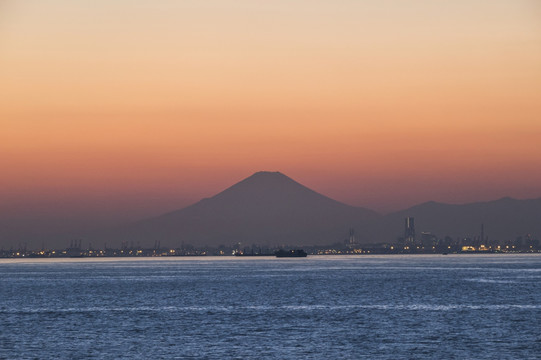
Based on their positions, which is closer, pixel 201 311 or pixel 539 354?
pixel 539 354

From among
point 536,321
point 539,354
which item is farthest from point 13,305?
point 539,354

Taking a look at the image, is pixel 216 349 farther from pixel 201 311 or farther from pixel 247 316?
pixel 201 311

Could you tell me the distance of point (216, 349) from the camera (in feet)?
244

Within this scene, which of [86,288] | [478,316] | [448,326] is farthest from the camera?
[86,288]

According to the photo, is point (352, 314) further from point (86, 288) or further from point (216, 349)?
point (86, 288)

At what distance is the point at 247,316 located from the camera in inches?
4158

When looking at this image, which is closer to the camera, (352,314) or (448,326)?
(448,326)

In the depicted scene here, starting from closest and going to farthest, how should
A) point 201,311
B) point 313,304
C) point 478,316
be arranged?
point 478,316 < point 201,311 < point 313,304

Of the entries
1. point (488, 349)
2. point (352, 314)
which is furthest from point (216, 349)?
point (352, 314)

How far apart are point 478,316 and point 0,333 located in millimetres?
54749

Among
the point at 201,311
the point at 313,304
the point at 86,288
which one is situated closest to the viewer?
the point at 201,311

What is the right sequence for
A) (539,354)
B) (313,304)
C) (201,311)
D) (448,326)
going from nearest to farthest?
(539,354) < (448,326) < (201,311) < (313,304)

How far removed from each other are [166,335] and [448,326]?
29971 millimetres

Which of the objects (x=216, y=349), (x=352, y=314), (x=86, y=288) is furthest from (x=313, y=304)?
(x=86, y=288)
